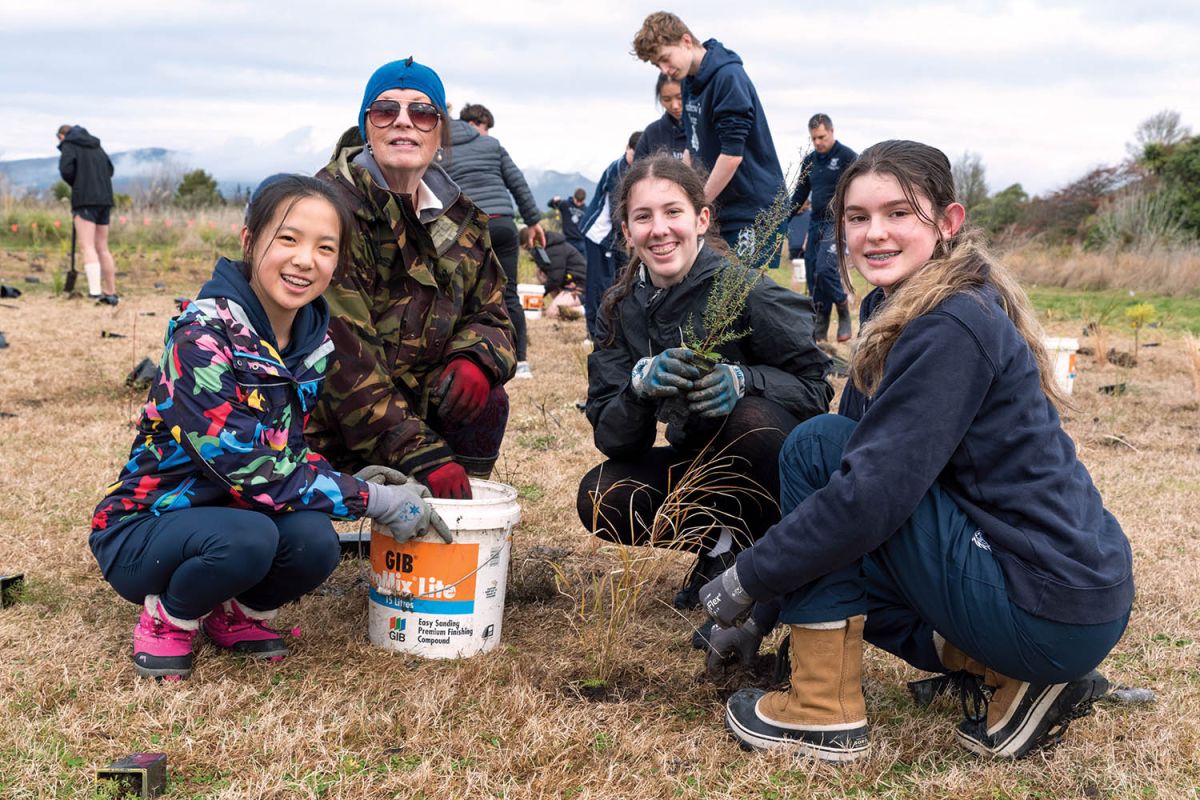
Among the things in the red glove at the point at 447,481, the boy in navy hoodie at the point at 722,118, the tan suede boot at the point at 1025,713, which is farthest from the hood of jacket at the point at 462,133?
the tan suede boot at the point at 1025,713

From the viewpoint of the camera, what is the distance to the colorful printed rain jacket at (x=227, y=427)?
231 centimetres

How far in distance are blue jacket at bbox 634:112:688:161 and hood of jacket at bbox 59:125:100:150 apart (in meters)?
7.21

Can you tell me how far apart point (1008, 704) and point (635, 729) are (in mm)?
784

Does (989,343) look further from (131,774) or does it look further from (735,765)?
(131,774)

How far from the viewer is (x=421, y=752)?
7.02 ft

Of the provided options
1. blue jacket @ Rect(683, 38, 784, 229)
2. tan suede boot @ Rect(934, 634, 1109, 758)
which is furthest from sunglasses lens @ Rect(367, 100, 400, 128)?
tan suede boot @ Rect(934, 634, 1109, 758)

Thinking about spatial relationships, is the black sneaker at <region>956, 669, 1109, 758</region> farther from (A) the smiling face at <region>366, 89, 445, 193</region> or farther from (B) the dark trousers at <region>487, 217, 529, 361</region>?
(B) the dark trousers at <region>487, 217, 529, 361</region>

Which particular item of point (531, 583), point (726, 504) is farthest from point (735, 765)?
point (531, 583)

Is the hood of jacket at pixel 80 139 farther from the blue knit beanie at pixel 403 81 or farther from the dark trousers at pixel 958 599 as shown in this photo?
the dark trousers at pixel 958 599

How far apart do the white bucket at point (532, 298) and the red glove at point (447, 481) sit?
24.3ft

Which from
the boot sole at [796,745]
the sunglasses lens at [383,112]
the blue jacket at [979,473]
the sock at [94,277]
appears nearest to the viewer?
the blue jacket at [979,473]

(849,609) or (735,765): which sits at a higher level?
(849,609)

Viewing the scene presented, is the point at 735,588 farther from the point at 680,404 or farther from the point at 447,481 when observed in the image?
the point at 447,481

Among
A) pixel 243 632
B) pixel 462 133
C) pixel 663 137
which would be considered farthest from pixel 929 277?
pixel 462 133
